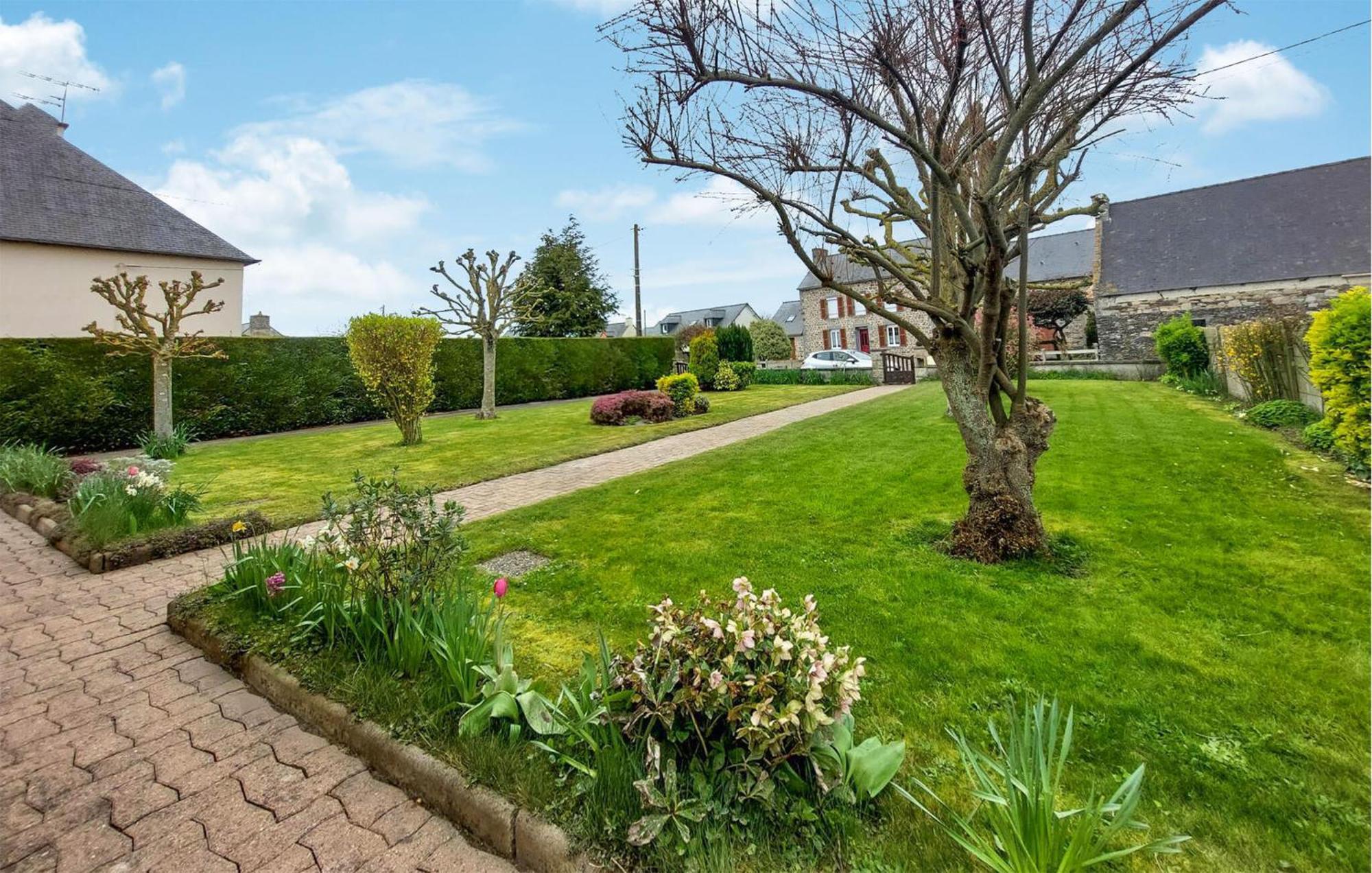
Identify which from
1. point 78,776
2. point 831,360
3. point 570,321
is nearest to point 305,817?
point 78,776

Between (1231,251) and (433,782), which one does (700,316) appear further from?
(433,782)

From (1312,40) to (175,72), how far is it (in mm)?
11600

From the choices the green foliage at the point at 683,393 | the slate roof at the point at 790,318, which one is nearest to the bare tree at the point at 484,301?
the green foliage at the point at 683,393

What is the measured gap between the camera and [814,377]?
2209 centimetres

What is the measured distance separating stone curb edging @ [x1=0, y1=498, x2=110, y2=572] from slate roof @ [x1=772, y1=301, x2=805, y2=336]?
1679 inches

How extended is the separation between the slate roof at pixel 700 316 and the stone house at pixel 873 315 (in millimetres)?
11950

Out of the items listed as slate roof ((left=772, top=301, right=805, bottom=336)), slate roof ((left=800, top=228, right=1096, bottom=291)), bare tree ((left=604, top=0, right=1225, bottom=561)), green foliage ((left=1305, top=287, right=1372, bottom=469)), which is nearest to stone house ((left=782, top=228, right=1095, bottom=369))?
slate roof ((left=800, top=228, right=1096, bottom=291))

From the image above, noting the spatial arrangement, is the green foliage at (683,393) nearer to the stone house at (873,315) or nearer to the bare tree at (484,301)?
the bare tree at (484,301)

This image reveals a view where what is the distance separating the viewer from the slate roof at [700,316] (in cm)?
5544

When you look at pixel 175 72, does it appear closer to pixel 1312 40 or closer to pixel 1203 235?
pixel 1312 40

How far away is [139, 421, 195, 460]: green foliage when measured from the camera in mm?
9422

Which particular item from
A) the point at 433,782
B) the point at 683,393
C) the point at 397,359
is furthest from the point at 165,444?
the point at 433,782

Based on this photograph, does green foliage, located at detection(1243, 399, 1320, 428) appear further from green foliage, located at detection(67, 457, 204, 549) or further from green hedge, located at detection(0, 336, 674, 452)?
green hedge, located at detection(0, 336, 674, 452)

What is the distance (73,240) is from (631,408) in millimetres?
18972
